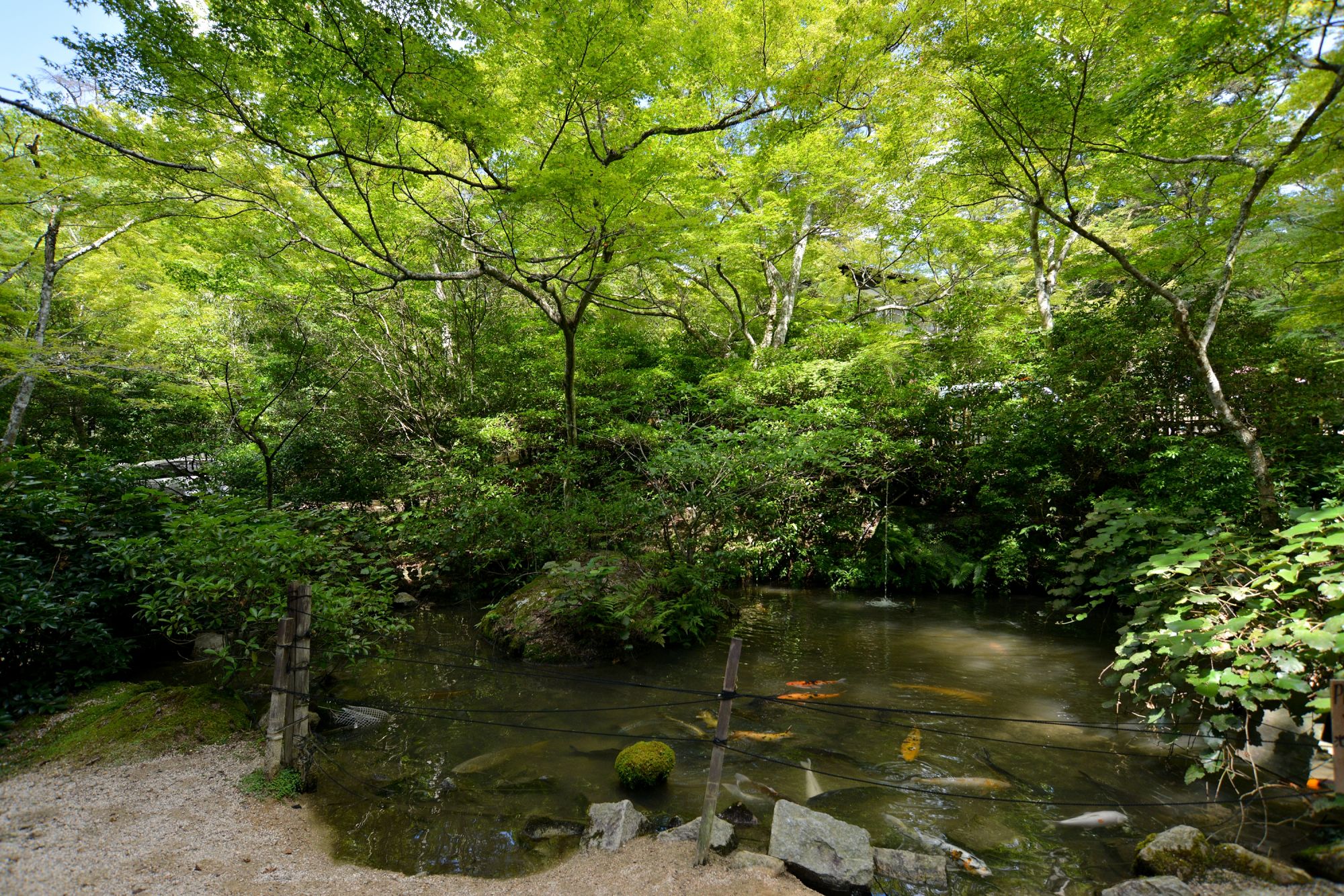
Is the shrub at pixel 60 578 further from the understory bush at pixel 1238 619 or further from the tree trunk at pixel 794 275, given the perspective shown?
the tree trunk at pixel 794 275

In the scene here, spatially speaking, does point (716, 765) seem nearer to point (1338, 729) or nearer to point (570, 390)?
point (1338, 729)

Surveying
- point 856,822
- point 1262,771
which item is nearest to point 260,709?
point 856,822

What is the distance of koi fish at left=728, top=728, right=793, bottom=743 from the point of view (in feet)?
17.4

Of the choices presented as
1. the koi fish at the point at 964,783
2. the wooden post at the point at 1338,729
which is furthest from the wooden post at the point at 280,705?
the wooden post at the point at 1338,729

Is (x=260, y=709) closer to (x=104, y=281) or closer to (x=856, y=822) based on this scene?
(x=856, y=822)

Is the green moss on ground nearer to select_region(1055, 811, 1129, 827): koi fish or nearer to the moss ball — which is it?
the moss ball

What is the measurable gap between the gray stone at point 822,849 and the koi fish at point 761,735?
1.52m

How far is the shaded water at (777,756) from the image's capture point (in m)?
3.82

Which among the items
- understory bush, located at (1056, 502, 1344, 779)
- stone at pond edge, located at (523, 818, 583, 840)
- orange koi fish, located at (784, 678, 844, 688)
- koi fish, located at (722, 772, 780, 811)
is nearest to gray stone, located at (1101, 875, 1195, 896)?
understory bush, located at (1056, 502, 1344, 779)

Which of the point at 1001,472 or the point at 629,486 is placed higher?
the point at 1001,472

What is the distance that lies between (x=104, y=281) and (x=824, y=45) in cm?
1675

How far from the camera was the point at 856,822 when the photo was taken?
13.4ft

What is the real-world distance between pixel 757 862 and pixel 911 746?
250cm

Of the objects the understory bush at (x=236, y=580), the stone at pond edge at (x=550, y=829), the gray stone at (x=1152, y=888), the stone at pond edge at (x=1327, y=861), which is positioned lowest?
the stone at pond edge at (x=550, y=829)
